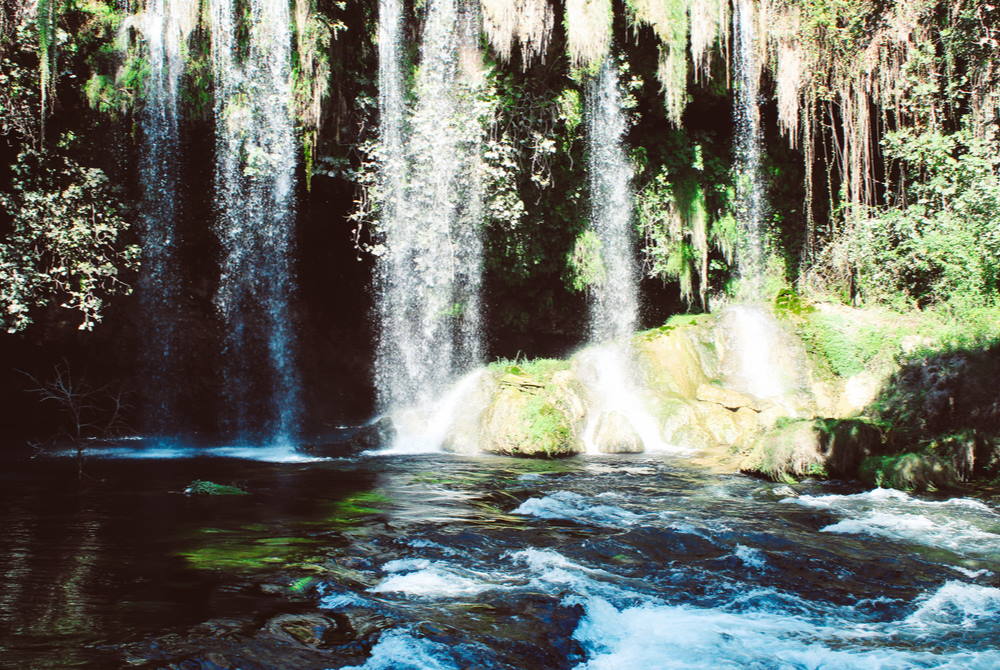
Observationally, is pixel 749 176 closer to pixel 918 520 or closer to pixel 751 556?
pixel 918 520

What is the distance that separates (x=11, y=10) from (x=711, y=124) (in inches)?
553

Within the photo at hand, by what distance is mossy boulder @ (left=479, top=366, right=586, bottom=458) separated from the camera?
40.1 feet

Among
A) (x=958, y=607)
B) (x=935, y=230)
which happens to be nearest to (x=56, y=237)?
(x=958, y=607)

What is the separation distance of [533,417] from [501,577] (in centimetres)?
701

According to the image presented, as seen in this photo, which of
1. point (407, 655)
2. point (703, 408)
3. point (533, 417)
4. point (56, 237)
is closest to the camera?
point (407, 655)

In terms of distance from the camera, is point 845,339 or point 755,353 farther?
point 755,353

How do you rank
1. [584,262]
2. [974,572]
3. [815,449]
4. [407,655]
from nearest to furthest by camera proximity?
1. [407,655]
2. [974,572]
3. [815,449]
4. [584,262]

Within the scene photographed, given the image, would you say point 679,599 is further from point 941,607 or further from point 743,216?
point 743,216

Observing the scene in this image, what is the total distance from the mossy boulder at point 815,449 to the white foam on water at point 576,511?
2980 millimetres

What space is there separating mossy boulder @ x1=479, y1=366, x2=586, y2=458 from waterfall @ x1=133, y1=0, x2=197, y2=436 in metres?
7.03

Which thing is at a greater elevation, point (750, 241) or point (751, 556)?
point (750, 241)

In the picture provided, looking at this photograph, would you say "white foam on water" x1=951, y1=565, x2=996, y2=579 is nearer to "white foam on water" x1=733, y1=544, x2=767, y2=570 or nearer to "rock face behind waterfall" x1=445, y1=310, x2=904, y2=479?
"white foam on water" x1=733, y1=544, x2=767, y2=570

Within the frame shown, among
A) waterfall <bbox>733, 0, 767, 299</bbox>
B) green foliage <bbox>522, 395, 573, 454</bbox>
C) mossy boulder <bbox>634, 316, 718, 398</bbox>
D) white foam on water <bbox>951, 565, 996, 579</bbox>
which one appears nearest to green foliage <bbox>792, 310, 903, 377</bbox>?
mossy boulder <bbox>634, 316, 718, 398</bbox>

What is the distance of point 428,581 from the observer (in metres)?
5.38
